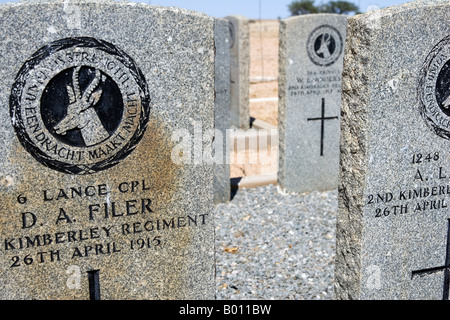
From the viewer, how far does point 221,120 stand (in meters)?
5.81

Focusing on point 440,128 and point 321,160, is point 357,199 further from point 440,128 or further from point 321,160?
point 321,160

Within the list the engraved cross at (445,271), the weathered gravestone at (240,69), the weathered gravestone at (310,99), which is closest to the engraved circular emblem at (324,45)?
the weathered gravestone at (310,99)

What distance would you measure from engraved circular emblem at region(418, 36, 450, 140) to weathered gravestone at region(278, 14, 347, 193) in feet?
9.36

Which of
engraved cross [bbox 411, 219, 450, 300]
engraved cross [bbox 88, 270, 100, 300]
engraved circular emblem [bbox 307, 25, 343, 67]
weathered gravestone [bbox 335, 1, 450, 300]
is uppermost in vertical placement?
engraved circular emblem [bbox 307, 25, 343, 67]

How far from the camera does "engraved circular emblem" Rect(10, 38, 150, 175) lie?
239 centimetres

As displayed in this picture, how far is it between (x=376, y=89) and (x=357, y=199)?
66cm

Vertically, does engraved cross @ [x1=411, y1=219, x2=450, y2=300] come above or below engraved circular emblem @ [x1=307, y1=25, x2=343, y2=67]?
below

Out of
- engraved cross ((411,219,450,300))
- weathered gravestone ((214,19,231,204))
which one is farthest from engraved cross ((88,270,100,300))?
weathered gravestone ((214,19,231,204))

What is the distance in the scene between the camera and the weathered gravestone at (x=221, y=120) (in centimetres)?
580

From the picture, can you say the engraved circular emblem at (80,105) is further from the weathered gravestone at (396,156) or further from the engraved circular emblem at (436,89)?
the engraved circular emblem at (436,89)

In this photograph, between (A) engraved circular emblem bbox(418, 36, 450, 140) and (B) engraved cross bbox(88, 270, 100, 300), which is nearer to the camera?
(B) engraved cross bbox(88, 270, 100, 300)

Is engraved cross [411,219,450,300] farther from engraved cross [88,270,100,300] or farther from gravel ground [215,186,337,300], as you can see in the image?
engraved cross [88,270,100,300]

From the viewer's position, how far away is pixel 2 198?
2510 millimetres
